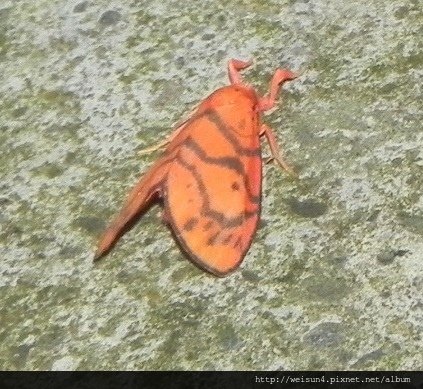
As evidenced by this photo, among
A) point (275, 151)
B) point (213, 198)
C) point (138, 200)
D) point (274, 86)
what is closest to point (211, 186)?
point (213, 198)

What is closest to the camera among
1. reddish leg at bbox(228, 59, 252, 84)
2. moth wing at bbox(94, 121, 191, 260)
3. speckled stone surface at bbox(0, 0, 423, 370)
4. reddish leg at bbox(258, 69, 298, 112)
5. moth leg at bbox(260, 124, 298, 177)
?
speckled stone surface at bbox(0, 0, 423, 370)

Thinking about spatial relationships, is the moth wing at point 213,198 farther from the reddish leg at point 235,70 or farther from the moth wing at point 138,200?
the reddish leg at point 235,70

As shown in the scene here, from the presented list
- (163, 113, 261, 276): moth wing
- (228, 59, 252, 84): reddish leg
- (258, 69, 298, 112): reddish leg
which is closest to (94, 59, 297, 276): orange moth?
(163, 113, 261, 276): moth wing

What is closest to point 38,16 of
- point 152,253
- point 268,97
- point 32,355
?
point 268,97

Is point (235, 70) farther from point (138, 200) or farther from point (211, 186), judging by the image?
point (138, 200)

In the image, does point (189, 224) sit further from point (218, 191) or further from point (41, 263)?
point (41, 263)

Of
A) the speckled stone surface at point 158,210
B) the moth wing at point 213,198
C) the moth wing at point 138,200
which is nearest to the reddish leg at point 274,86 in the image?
the speckled stone surface at point 158,210

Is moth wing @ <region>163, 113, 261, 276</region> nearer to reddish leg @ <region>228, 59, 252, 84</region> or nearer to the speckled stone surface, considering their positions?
the speckled stone surface
